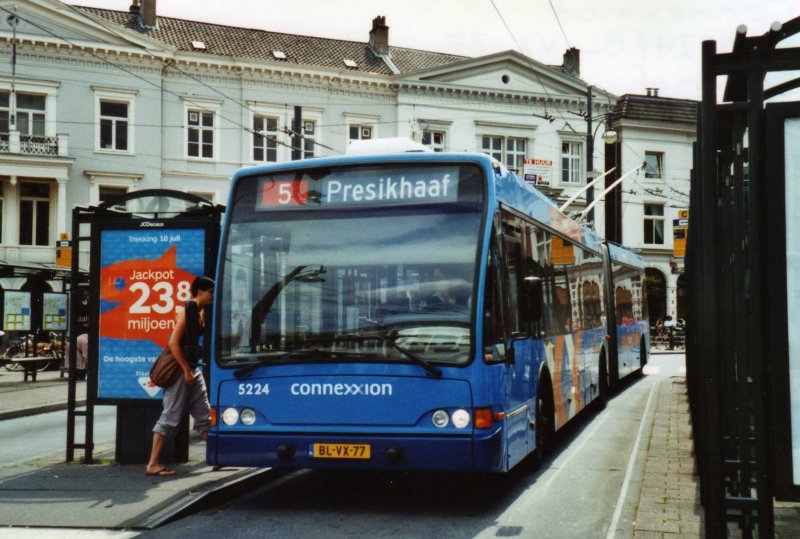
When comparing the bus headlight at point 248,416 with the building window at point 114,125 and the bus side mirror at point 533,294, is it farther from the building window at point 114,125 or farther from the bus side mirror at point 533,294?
the building window at point 114,125

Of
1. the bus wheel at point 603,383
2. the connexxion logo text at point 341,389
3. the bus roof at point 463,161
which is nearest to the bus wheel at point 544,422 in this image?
the bus roof at point 463,161

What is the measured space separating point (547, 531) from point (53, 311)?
65.9 ft

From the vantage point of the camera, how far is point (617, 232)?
49.9 metres

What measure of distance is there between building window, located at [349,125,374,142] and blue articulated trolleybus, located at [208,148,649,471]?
1360 inches

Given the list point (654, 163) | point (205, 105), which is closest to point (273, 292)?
point (205, 105)

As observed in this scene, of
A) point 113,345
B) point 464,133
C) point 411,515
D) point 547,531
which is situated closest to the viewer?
point 547,531

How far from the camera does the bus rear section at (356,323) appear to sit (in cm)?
749

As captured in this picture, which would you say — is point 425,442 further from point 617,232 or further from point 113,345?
Answer: point 617,232

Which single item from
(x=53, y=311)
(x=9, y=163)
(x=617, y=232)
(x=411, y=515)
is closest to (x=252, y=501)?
(x=411, y=515)

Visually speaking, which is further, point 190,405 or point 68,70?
point 68,70

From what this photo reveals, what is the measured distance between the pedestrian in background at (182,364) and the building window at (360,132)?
3363 cm

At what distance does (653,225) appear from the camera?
50062 millimetres

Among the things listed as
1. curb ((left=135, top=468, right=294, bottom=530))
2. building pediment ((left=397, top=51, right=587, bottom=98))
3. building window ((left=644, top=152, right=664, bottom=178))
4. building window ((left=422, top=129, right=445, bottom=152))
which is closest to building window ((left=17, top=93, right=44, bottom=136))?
building pediment ((left=397, top=51, right=587, bottom=98))

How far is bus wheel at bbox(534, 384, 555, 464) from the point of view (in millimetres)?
9758
